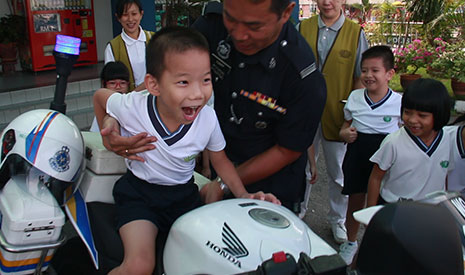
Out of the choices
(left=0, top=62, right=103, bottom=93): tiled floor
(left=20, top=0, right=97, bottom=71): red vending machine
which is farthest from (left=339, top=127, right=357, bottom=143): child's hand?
(left=20, top=0, right=97, bottom=71): red vending machine

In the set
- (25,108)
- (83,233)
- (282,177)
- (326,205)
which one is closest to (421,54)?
(326,205)

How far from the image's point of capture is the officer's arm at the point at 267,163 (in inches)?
78.1

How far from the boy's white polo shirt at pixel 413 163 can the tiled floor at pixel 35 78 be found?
5794mm

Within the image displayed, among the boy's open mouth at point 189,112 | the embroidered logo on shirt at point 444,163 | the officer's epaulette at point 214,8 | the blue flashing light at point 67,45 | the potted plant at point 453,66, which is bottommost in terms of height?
the potted plant at point 453,66

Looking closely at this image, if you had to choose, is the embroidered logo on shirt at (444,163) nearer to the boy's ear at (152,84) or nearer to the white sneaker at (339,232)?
the white sneaker at (339,232)

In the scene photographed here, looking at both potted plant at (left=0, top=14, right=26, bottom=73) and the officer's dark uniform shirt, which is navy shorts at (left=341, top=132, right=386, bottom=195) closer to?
the officer's dark uniform shirt

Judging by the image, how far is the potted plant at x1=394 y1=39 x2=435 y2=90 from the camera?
31.7 feet

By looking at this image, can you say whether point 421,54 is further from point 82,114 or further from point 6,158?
point 6,158

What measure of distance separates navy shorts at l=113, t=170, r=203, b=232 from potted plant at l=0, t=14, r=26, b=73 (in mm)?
6976

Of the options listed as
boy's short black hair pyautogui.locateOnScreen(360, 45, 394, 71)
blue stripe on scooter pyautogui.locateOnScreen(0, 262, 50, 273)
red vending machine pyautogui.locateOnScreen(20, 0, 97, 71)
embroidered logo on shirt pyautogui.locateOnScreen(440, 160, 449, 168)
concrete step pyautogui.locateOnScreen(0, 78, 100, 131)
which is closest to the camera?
blue stripe on scooter pyautogui.locateOnScreen(0, 262, 50, 273)

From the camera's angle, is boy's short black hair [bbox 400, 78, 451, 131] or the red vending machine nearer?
boy's short black hair [bbox 400, 78, 451, 131]

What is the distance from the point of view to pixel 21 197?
1959 millimetres

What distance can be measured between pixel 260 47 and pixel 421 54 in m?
9.37

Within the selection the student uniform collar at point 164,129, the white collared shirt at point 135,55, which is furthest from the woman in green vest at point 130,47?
the student uniform collar at point 164,129
